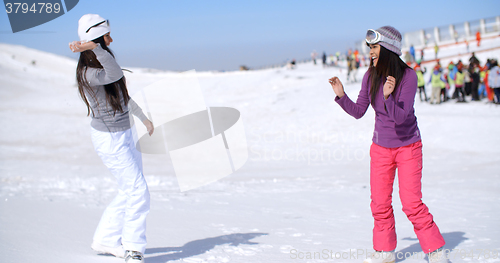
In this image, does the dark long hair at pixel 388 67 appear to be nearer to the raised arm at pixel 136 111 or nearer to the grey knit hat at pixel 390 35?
the grey knit hat at pixel 390 35

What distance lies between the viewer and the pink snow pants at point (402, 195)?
9.75 feet

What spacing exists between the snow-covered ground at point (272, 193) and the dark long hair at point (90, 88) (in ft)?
4.18

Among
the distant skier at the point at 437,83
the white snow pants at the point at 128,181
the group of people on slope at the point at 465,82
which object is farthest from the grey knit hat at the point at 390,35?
the distant skier at the point at 437,83

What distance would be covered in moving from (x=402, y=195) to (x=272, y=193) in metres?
4.23

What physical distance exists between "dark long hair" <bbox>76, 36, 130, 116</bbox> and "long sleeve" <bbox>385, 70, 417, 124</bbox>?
1.98 m

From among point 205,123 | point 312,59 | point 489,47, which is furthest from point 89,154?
point 312,59

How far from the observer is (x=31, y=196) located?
605 centimetres

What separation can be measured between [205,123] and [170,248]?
47.1ft

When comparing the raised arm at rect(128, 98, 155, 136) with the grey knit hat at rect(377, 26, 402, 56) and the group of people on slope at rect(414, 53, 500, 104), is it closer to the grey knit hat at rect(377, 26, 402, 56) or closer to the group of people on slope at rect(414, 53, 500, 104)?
the grey knit hat at rect(377, 26, 402, 56)

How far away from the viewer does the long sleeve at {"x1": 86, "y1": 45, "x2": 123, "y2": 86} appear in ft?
9.29

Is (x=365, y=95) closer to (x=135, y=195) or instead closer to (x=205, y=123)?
(x=135, y=195)

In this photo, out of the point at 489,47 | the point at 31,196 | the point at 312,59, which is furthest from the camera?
the point at 312,59

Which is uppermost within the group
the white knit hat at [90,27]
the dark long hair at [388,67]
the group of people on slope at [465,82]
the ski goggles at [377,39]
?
the white knit hat at [90,27]

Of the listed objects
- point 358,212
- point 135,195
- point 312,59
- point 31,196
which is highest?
point 135,195
